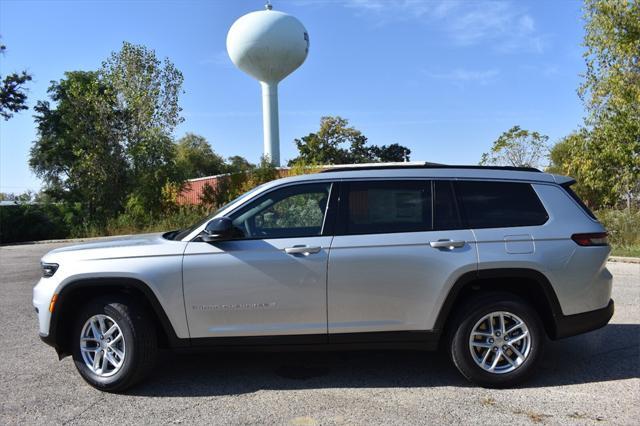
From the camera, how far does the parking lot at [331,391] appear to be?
3.77 meters

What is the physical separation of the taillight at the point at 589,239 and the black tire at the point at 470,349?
74 cm

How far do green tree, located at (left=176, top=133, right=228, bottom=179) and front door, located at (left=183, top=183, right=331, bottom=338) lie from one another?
2216 inches

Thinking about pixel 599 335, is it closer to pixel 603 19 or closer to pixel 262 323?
pixel 262 323

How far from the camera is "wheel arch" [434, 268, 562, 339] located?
4.22 metres

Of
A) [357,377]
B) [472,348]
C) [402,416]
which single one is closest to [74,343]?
[357,377]

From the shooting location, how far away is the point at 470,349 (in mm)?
4258

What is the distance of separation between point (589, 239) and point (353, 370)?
95.4 inches

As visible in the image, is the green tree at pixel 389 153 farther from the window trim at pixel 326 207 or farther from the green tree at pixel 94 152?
the window trim at pixel 326 207

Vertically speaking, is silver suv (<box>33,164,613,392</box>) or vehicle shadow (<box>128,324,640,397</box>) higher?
silver suv (<box>33,164,613,392</box>)

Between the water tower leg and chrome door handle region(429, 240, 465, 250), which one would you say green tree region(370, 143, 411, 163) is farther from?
chrome door handle region(429, 240, 465, 250)

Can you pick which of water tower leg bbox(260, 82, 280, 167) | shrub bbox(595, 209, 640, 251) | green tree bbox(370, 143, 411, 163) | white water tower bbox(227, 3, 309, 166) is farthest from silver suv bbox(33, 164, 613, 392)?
green tree bbox(370, 143, 411, 163)

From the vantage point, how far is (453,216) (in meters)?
4.38

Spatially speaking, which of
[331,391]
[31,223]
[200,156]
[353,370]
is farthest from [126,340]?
[200,156]

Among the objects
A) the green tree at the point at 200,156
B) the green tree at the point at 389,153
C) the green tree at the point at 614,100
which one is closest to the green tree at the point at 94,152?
the green tree at the point at 614,100
